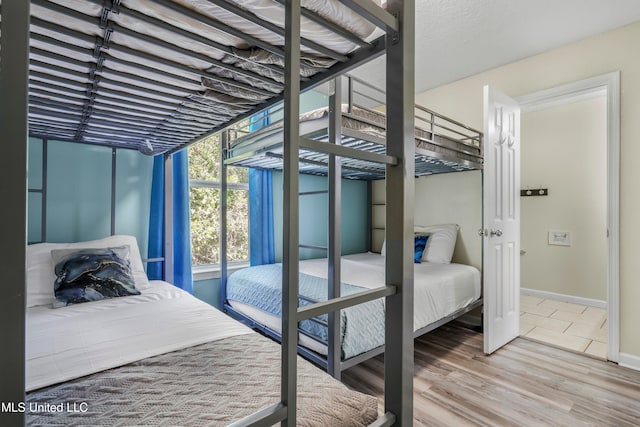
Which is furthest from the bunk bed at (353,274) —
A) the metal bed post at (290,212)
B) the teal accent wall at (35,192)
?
the teal accent wall at (35,192)

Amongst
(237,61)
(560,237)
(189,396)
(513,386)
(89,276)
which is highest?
(237,61)

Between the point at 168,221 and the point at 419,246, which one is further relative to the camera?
the point at 419,246

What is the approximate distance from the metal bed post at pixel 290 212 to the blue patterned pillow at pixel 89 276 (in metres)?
1.77

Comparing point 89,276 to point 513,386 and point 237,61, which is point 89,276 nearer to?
point 237,61

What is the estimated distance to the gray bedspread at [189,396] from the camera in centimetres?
85

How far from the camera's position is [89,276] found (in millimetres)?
1854

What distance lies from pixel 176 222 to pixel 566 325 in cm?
403

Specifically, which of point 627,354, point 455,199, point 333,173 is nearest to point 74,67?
point 333,173

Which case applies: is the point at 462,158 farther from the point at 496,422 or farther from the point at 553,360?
the point at 496,422

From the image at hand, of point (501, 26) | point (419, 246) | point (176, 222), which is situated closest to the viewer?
point (501, 26)

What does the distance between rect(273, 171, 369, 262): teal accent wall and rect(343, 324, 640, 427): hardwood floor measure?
1563 millimetres

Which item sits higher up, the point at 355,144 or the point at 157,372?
the point at 355,144

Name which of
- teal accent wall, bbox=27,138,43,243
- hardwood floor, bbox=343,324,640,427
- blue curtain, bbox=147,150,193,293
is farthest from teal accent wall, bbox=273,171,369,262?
teal accent wall, bbox=27,138,43,243

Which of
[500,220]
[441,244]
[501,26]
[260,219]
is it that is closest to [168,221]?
[260,219]
